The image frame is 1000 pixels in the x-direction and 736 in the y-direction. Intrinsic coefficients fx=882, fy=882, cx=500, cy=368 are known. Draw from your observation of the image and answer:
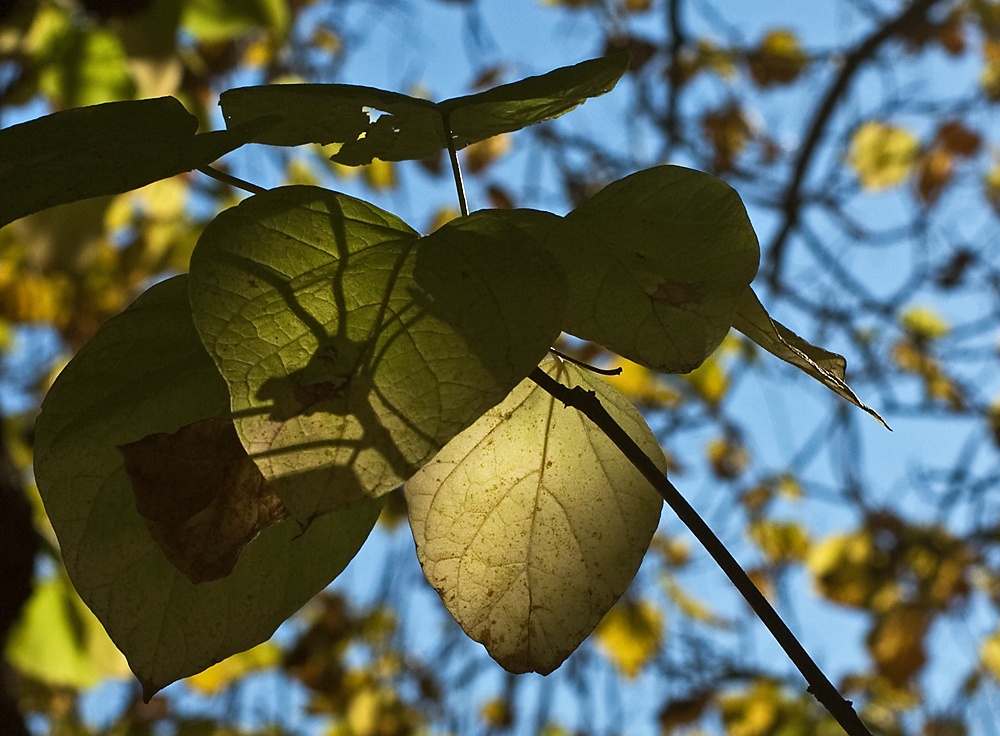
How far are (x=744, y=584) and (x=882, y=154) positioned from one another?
8.86ft

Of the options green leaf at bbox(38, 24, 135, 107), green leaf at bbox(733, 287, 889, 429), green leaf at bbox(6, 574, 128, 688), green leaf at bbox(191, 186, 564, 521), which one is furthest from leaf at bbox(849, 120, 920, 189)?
green leaf at bbox(191, 186, 564, 521)

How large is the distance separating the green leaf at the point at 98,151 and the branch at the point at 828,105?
1503 millimetres

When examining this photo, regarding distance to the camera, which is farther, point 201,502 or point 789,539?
point 789,539

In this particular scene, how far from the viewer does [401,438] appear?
0.82 feet

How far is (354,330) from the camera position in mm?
265

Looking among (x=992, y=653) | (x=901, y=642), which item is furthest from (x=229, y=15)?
(x=992, y=653)

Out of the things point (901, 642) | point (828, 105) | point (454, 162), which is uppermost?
point (828, 105)

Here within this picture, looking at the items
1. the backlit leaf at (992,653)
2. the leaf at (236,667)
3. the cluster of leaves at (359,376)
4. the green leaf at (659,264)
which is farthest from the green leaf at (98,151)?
the backlit leaf at (992,653)

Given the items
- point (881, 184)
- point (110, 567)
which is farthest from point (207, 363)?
point (881, 184)

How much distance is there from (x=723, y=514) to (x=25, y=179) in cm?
198

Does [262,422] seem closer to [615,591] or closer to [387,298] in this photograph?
[387,298]

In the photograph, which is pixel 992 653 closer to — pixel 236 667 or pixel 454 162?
pixel 236 667

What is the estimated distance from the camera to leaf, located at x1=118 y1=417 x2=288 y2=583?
11.9 inches

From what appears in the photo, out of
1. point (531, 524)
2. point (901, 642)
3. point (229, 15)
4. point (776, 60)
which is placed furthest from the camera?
point (776, 60)
